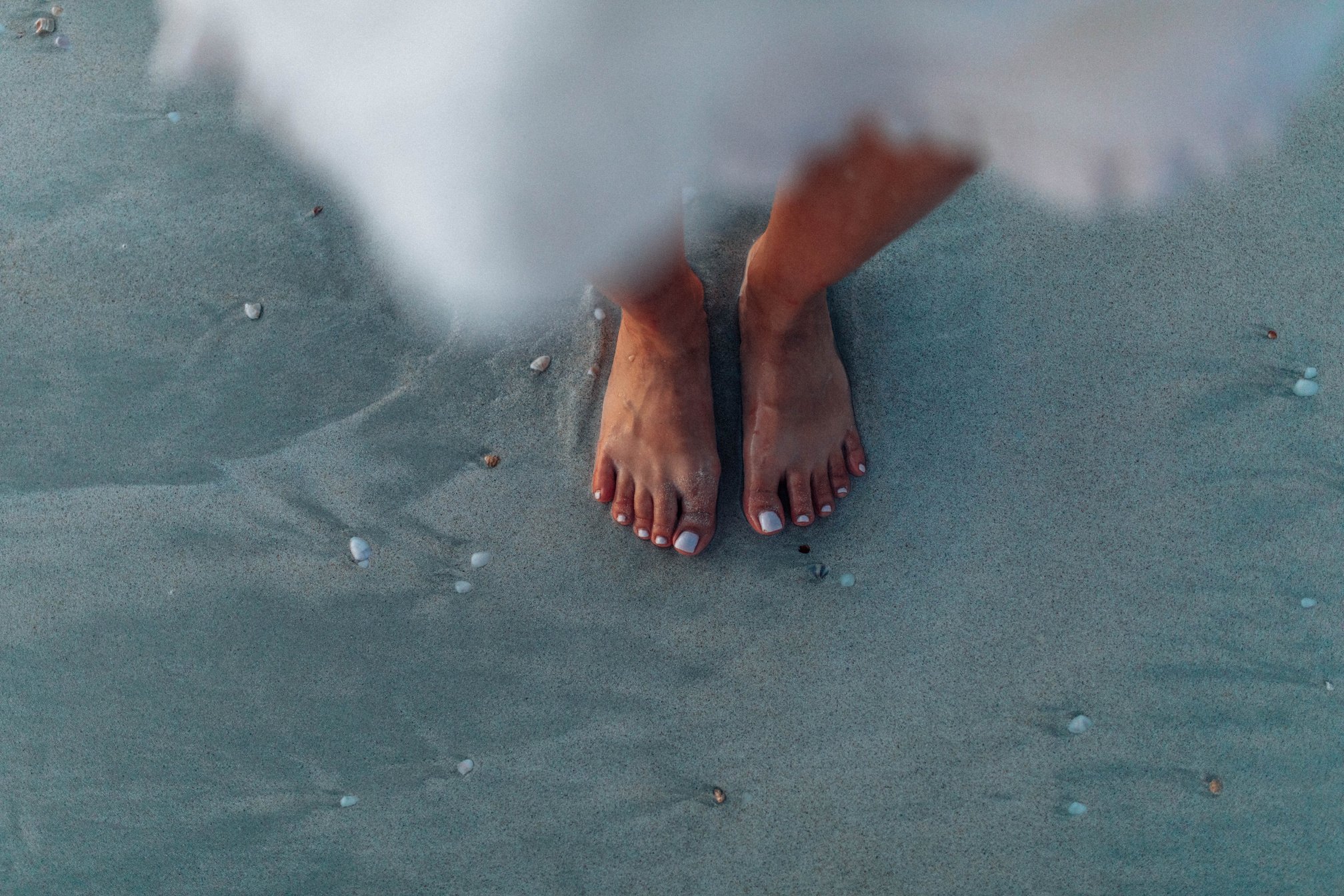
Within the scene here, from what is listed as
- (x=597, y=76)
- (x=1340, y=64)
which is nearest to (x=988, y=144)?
(x=597, y=76)

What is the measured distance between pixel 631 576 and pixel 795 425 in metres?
0.40

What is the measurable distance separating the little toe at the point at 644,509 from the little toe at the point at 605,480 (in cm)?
5

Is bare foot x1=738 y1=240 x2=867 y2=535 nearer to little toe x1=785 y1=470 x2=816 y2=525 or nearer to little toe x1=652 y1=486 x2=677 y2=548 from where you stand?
little toe x1=785 y1=470 x2=816 y2=525

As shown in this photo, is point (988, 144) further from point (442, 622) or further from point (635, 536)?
point (442, 622)

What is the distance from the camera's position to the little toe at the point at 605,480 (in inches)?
59.0

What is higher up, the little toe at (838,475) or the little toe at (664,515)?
the little toe at (838,475)

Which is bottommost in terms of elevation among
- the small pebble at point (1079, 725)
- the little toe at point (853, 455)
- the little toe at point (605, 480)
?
the small pebble at point (1079, 725)

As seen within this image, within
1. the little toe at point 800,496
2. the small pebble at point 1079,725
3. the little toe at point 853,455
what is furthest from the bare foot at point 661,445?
the small pebble at point 1079,725

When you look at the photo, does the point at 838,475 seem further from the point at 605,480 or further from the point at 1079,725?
the point at 1079,725

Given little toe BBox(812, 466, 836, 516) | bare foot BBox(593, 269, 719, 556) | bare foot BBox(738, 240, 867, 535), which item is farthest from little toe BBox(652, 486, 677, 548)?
little toe BBox(812, 466, 836, 516)

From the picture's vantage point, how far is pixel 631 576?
59.2 inches

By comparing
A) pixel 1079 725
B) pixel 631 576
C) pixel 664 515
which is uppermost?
pixel 664 515

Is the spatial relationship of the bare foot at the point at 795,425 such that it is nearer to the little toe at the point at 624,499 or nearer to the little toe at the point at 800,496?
the little toe at the point at 800,496

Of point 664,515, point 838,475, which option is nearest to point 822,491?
point 838,475
